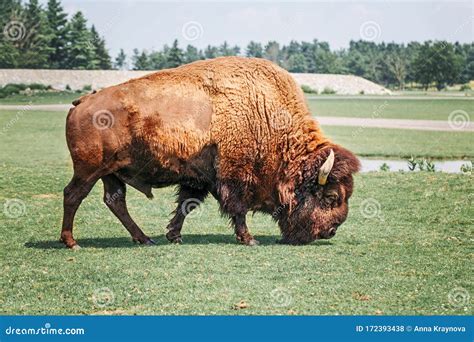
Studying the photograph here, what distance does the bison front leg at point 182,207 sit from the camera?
13.0m

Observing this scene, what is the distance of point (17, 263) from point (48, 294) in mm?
1823

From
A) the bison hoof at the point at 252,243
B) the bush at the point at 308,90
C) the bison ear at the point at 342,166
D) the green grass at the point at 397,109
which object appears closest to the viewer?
the bison ear at the point at 342,166

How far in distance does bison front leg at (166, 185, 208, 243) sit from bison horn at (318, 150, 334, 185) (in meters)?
2.03

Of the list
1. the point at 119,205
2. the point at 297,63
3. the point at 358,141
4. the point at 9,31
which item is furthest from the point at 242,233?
the point at 297,63

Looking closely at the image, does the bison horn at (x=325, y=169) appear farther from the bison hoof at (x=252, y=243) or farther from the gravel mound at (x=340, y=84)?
the gravel mound at (x=340, y=84)

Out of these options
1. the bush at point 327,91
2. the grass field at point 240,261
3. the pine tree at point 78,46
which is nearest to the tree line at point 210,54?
the pine tree at point 78,46

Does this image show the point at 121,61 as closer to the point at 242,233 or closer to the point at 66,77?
the point at 66,77

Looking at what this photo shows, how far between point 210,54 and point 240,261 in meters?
95.8

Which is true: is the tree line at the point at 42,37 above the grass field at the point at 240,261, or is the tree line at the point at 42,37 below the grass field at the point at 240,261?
above

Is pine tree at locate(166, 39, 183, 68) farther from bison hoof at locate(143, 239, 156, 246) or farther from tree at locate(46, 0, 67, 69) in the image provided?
bison hoof at locate(143, 239, 156, 246)

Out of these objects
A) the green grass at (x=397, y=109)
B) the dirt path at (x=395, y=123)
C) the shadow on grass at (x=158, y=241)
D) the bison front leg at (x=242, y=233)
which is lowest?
the green grass at (x=397, y=109)

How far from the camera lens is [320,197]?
41.2 feet

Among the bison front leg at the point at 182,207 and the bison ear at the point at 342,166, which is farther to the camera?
the bison front leg at the point at 182,207

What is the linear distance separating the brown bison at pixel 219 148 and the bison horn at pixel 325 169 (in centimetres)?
1
